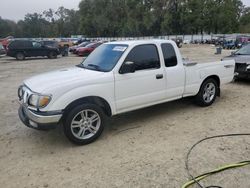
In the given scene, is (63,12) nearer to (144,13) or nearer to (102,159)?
(144,13)

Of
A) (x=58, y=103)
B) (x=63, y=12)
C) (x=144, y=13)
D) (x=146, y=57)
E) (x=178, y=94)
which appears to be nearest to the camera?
(x=58, y=103)

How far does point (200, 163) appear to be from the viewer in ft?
12.2

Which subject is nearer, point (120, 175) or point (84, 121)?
point (120, 175)

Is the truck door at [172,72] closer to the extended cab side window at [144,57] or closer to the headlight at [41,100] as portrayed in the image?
the extended cab side window at [144,57]

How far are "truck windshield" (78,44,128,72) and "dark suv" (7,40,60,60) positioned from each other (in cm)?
1873

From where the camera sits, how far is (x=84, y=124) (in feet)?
14.3

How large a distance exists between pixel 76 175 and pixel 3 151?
60.9 inches

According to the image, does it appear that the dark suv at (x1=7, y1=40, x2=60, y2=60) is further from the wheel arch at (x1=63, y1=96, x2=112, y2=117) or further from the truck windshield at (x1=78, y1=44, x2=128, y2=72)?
the wheel arch at (x1=63, y1=96, x2=112, y2=117)

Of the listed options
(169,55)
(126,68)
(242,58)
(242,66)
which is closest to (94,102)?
(126,68)

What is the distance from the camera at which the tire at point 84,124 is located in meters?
4.18

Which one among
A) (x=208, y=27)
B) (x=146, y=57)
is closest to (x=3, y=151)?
(x=146, y=57)

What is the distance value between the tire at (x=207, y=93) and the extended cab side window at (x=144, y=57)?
1.63 meters

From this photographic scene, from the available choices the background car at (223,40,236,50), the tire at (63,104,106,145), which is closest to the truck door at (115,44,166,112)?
the tire at (63,104,106,145)

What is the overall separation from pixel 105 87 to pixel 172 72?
1.63 metres
